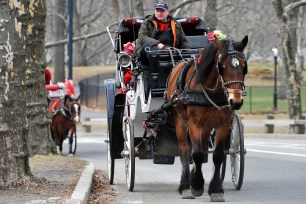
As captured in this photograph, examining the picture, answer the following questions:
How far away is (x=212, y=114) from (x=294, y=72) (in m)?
23.1

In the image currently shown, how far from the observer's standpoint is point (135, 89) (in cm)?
1499

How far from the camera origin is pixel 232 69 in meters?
12.0

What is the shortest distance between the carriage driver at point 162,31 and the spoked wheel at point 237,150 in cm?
141

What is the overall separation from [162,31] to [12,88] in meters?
2.60

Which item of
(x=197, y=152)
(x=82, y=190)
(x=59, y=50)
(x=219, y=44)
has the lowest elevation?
(x=82, y=190)

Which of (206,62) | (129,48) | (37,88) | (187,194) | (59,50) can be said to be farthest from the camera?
(59,50)

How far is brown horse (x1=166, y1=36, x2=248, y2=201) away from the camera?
12242 millimetres

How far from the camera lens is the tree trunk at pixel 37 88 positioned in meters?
20.7

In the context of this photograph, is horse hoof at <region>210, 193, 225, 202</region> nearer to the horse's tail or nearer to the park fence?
the horse's tail

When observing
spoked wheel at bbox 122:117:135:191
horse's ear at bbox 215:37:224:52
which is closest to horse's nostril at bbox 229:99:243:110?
horse's ear at bbox 215:37:224:52

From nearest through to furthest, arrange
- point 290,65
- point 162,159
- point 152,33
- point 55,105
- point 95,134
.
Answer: point 162,159 < point 152,33 < point 55,105 < point 290,65 < point 95,134

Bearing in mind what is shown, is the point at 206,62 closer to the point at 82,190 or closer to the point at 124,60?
the point at 82,190

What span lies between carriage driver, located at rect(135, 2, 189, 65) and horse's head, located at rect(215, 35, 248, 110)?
214 centimetres

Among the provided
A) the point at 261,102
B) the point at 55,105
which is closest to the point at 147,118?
the point at 55,105
